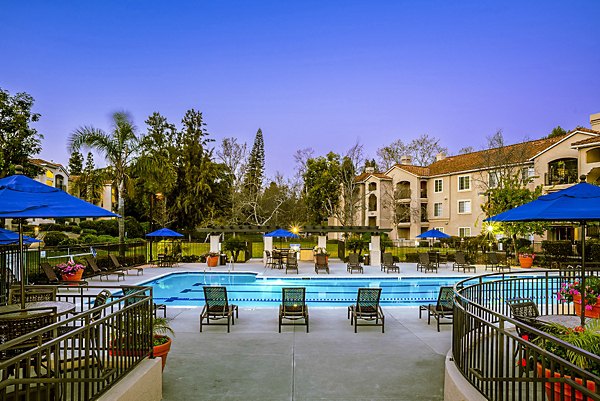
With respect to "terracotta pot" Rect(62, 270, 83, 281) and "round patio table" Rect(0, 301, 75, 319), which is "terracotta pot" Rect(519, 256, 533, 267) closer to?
"terracotta pot" Rect(62, 270, 83, 281)

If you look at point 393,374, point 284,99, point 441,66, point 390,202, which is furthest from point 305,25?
point 390,202

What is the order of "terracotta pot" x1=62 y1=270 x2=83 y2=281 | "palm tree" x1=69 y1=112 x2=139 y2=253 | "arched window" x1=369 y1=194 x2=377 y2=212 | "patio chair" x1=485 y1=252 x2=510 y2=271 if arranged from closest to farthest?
1. "terracotta pot" x1=62 y1=270 x2=83 y2=281
2. "patio chair" x1=485 y1=252 x2=510 y2=271
3. "palm tree" x1=69 y1=112 x2=139 y2=253
4. "arched window" x1=369 y1=194 x2=377 y2=212

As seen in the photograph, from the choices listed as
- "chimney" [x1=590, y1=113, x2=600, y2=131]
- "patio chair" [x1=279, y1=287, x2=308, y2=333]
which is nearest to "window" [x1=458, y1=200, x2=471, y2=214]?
"chimney" [x1=590, y1=113, x2=600, y2=131]

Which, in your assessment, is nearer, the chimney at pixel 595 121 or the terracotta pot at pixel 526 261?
the terracotta pot at pixel 526 261

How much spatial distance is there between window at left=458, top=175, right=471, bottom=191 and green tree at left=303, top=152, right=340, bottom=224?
43.0 feet

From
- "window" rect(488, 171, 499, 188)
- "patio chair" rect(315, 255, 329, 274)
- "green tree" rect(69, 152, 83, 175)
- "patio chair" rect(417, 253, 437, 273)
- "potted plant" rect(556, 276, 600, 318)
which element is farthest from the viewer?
"green tree" rect(69, 152, 83, 175)

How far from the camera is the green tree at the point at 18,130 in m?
20.8

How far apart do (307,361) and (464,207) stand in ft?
127

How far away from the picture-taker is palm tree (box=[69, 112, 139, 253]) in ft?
82.7

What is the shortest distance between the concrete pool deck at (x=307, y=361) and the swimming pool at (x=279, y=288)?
3697 mm

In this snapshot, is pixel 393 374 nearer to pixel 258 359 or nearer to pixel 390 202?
pixel 258 359

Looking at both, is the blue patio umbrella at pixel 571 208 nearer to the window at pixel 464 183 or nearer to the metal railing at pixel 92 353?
the metal railing at pixel 92 353

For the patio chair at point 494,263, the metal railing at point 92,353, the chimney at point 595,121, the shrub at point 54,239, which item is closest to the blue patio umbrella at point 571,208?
the metal railing at point 92,353

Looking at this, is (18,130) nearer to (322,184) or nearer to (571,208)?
(571,208)
